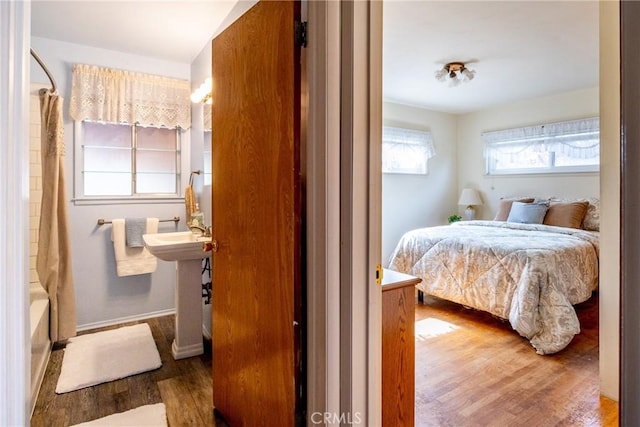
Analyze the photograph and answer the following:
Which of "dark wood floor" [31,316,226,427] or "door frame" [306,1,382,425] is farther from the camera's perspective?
"dark wood floor" [31,316,226,427]

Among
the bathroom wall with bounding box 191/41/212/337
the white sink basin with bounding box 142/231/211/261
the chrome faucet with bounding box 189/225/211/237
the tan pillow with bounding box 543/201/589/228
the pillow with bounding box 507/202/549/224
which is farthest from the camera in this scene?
the pillow with bounding box 507/202/549/224

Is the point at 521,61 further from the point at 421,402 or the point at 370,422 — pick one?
the point at 370,422

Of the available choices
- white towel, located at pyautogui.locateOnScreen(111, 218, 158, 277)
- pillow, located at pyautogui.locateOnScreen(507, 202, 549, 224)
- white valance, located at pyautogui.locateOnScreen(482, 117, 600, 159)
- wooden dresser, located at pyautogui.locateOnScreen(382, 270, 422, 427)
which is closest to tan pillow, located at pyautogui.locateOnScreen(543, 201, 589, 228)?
pillow, located at pyautogui.locateOnScreen(507, 202, 549, 224)

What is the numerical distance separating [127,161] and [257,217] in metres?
2.20

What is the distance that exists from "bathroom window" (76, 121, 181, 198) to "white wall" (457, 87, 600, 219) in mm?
4287

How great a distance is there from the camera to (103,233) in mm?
2986

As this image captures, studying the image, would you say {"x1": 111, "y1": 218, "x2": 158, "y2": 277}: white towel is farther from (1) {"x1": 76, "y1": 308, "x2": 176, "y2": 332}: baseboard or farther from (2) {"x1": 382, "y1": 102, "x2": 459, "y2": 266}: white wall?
(2) {"x1": 382, "y1": 102, "x2": 459, "y2": 266}: white wall

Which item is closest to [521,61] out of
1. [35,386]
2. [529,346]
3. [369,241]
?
[529,346]

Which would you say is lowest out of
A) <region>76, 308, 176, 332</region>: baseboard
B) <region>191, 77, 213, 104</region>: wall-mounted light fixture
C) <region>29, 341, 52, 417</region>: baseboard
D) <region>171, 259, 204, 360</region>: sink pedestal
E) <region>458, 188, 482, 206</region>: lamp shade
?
<region>29, 341, 52, 417</region>: baseboard

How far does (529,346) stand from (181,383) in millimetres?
2403

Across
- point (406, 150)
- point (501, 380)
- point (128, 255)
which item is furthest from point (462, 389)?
point (406, 150)

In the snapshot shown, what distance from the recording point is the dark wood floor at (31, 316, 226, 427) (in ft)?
5.93

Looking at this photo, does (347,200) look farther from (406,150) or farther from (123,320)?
(406,150)

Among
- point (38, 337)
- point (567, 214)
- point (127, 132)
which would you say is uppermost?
point (127, 132)
